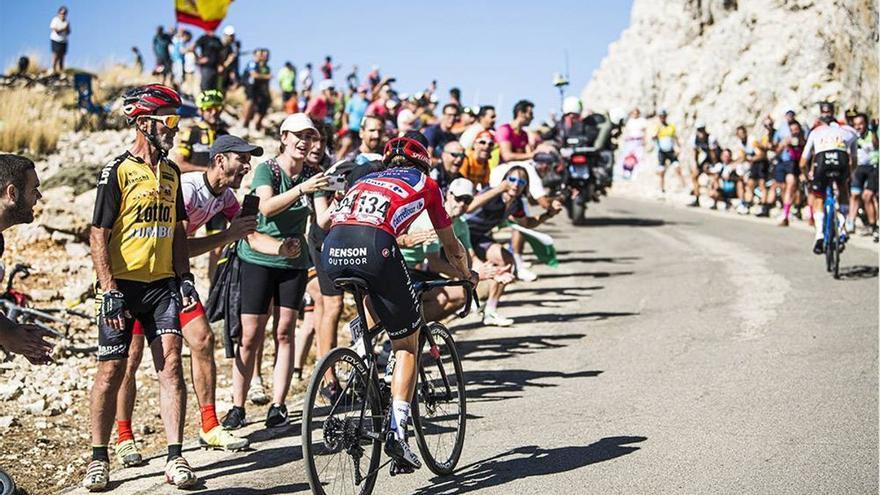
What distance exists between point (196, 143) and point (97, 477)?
195 inches

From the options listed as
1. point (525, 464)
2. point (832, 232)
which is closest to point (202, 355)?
point (525, 464)

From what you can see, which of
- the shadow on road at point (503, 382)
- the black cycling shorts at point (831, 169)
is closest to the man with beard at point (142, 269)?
the shadow on road at point (503, 382)

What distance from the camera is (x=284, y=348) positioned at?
7824 millimetres

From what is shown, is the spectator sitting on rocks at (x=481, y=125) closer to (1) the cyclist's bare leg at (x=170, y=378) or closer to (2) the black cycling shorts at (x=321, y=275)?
(2) the black cycling shorts at (x=321, y=275)

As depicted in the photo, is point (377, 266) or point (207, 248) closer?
point (377, 266)

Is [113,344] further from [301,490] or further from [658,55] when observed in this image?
[658,55]

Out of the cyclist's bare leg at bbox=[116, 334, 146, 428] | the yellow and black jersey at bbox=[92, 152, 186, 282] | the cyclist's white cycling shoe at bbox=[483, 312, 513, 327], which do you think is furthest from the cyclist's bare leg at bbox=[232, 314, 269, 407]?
the cyclist's white cycling shoe at bbox=[483, 312, 513, 327]

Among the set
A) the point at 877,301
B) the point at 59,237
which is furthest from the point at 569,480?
the point at 59,237

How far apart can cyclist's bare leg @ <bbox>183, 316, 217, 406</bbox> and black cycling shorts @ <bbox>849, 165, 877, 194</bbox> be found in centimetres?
1556

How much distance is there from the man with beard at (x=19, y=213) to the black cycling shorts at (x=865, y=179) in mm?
17128

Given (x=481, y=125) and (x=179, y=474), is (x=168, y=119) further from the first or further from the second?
(x=481, y=125)

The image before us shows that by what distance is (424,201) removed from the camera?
5.83m

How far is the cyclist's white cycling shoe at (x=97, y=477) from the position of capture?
606 cm

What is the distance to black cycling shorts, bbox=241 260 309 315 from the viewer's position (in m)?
7.66
